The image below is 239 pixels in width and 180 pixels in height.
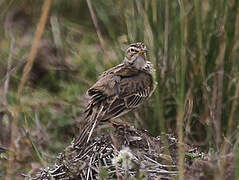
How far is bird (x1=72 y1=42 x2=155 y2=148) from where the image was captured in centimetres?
441

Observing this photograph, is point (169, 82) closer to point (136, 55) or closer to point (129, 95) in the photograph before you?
point (136, 55)

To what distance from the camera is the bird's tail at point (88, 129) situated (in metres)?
4.21

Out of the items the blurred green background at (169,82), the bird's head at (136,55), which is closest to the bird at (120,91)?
the bird's head at (136,55)

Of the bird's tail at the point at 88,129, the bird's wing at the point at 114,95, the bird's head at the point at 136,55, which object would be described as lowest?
the bird's tail at the point at 88,129

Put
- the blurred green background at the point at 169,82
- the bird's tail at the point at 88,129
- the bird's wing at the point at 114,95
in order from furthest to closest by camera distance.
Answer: the blurred green background at the point at 169,82, the bird's wing at the point at 114,95, the bird's tail at the point at 88,129

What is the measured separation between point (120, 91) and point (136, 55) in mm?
421

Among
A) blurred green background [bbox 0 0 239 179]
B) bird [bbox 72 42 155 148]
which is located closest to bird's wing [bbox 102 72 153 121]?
bird [bbox 72 42 155 148]

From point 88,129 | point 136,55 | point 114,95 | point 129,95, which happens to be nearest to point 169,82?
point 136,55

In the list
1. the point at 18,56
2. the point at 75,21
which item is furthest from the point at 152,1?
the point at 75,21

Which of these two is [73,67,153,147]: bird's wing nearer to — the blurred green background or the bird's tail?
the bird's tail

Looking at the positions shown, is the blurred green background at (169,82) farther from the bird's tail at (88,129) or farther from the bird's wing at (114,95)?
the bird's tail at (88,129)

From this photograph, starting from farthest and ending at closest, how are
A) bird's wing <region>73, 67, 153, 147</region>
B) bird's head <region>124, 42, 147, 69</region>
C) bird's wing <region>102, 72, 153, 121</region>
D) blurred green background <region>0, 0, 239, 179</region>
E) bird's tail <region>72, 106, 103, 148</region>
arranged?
blurred green background <region>0, 0, 239, 179</region>
bird's head <region>124, 42, 147, 69</region>
bird's wing <region>102, 72, 153, 121</region>
bird's wing <region>73, 67, 153, 147</region>
bird's tail <region>72, 106, 103, 148</region>

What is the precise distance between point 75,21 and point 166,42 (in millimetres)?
3296

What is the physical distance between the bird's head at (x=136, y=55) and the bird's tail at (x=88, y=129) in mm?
698
